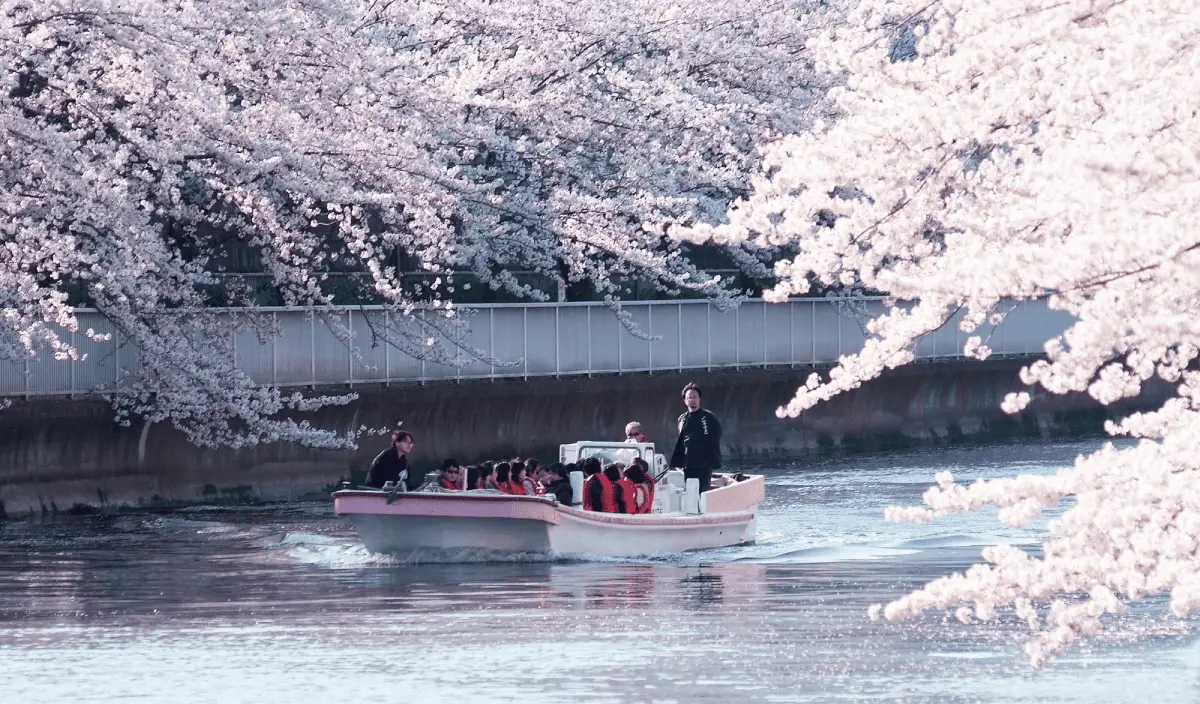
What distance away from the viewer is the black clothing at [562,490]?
2106 centimetres

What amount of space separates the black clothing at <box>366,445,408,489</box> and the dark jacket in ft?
9.78

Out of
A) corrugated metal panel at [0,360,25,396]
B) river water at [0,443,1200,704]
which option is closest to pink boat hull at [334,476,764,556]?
river water at [0,443,1200,704]

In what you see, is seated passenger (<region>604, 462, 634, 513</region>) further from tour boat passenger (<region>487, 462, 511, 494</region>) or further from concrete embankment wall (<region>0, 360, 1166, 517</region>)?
concrete embankment wall (<region>0, 360, 1166, 517</region>)

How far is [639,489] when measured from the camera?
21.2 m

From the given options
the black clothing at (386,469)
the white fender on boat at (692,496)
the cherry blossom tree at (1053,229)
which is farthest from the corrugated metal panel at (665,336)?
the cherry blossom tree at (1053,229)

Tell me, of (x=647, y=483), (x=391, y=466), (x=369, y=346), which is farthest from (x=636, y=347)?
(x=391, y=466)

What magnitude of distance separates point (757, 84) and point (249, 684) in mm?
23782

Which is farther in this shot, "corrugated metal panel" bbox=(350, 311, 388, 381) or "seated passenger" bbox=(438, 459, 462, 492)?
"corrugated metal panel" bbox=(350, 311, 388, 381)

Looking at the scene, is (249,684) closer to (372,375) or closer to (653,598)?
(653,598)

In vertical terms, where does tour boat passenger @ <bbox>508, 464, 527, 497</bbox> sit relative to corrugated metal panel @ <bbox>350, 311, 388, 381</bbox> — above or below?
below

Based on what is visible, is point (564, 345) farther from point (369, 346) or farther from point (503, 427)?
point (369, 346)

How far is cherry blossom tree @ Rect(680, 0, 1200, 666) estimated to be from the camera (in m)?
6.43

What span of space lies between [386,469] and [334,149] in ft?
14.9

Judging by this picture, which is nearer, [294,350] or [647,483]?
→ [647,483]
